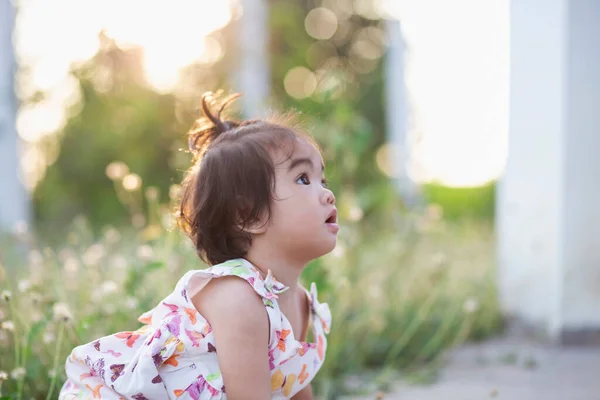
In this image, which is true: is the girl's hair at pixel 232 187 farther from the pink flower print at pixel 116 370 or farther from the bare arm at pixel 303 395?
the bare arm at pixel 303 395

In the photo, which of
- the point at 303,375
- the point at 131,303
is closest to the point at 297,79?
the point at 131,303

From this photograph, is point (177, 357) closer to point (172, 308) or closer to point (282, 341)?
point (172, 308)

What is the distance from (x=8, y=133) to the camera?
4438 millimetres

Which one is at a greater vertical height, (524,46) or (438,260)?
(524,46)

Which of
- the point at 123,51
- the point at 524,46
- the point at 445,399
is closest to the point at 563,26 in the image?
the point at 524,46

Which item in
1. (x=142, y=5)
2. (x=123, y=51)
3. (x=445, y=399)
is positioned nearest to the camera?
(x=445, y=399)

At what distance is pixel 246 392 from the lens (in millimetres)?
1431

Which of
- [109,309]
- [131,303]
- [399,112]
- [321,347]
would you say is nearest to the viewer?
[321,347]

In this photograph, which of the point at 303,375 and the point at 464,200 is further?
the point at 464,200

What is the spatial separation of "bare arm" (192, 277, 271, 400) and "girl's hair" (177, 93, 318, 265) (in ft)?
0.44

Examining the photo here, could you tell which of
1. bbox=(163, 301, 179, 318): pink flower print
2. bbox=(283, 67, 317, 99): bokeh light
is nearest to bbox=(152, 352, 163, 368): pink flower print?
bbox=(163, 301, 179, 318): pink flower print

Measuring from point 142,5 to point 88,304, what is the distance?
9.59 feet

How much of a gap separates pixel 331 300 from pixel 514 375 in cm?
72

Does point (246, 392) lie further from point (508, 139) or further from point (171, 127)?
point (171, 127)
